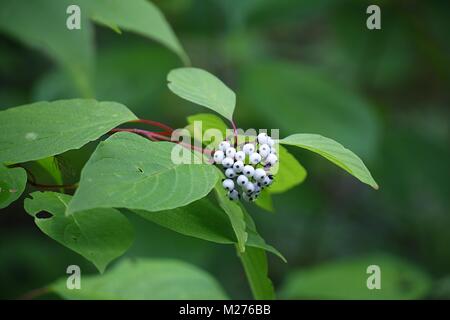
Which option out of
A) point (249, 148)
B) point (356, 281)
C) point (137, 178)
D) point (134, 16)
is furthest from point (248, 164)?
point (356, 281)

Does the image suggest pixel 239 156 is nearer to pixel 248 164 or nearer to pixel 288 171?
pixel 248 164

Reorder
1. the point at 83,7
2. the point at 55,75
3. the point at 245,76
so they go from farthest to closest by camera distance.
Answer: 1. the point at 245,76
2. the point at 55,75
3. the point at 83,7

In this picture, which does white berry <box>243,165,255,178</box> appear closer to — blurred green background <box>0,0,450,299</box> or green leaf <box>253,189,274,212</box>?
green leaf <box>253,189,274,212</box>

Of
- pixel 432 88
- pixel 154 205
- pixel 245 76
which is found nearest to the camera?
pixel 154 205
